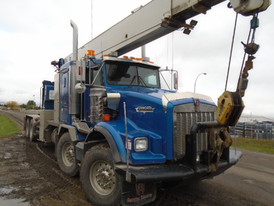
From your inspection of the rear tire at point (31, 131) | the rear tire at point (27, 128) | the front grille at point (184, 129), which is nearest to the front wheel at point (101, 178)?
the front grille at point (184, 129)

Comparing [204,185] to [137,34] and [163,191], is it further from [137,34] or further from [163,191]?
[137,34]

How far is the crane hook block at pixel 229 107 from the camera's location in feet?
11.1

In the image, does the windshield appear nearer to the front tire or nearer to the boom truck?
the boom truck

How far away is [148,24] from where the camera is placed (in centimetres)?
527

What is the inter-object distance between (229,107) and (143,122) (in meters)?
1.45

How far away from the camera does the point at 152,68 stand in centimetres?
609

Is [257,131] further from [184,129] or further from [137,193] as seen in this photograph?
[137,193]

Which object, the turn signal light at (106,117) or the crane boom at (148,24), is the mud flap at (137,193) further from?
the crane boom at (148,24)

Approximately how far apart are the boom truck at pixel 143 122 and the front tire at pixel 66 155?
3cm

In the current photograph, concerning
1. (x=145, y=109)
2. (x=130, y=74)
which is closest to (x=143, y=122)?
(x=145, y=109)

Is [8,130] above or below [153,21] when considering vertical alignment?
below

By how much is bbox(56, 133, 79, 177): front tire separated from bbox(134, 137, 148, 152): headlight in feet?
8.08

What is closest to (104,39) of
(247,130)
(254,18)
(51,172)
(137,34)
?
(137,34)

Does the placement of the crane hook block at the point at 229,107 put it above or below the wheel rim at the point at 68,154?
above
